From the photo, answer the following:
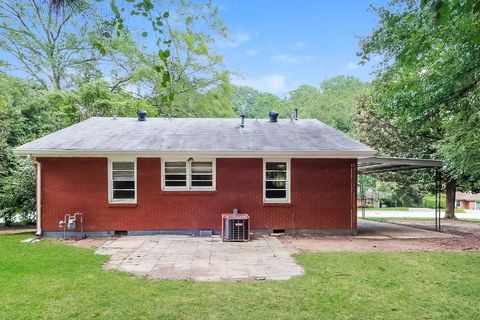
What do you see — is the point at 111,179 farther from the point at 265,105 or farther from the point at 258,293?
the point at 265,105

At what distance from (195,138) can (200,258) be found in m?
4.96

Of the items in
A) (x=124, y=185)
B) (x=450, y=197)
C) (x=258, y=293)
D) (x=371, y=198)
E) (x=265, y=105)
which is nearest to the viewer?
(x=258, y=293)

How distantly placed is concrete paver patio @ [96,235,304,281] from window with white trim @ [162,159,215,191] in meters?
1.52

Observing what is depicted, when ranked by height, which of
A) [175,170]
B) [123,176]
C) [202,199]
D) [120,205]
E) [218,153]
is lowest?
[120,205]

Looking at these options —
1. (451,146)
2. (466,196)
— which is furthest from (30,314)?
(466,196)

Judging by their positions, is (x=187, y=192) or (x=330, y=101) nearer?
(x=187, y=192)

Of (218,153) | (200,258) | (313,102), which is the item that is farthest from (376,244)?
(313,102)

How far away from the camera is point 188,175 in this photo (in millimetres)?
11273

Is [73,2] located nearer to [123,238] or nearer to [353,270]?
[353,270]

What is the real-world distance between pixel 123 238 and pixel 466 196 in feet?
166

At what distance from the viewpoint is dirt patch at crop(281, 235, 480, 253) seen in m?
8.97

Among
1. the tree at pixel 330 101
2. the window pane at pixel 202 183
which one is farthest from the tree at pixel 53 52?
the tree at pixel 330 101

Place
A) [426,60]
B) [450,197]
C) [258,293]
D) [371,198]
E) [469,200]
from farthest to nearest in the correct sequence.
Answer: [469,200] < [371,198] < [450,197] < [426,60] < [258,293]

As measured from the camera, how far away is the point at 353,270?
6.79 metres
